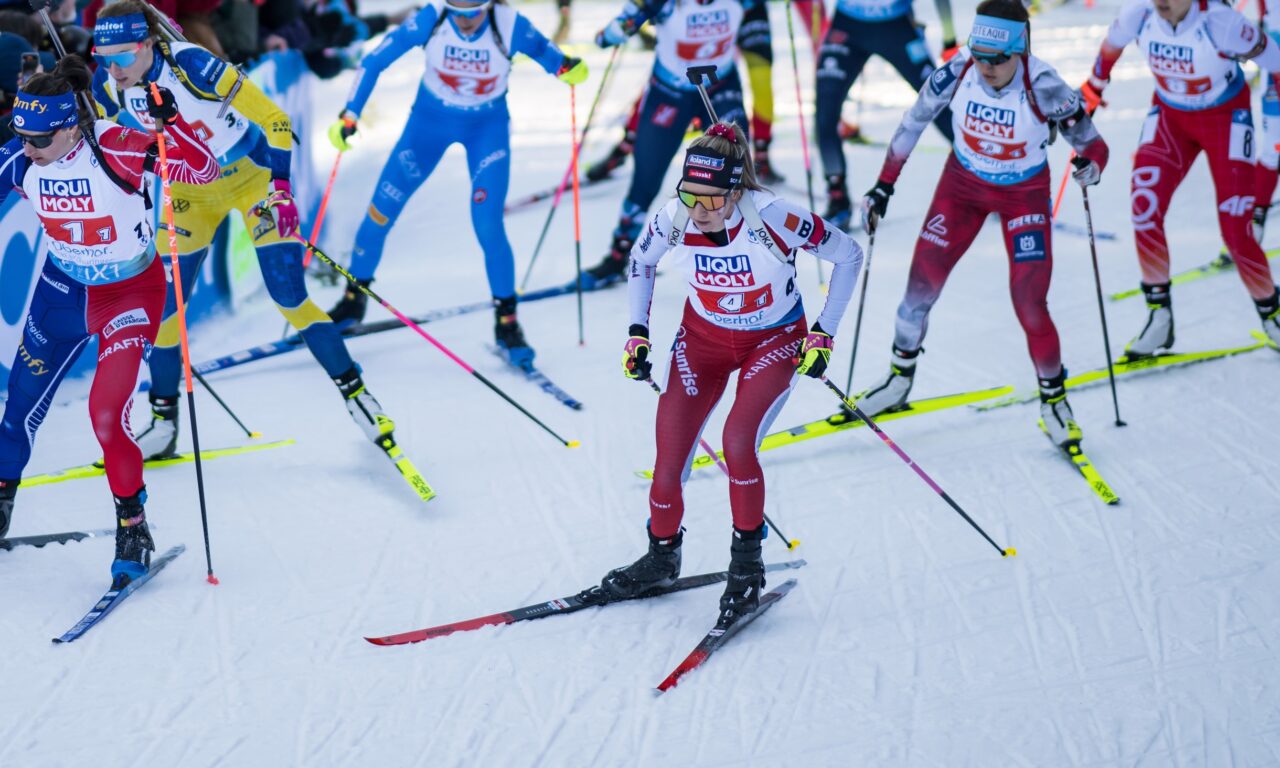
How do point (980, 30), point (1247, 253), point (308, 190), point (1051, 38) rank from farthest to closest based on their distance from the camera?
point (1051, 38) < point (308, 190) < point (1247, 253) < point (980, 30)

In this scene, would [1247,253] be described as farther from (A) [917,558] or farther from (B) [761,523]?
(B) [761,523]

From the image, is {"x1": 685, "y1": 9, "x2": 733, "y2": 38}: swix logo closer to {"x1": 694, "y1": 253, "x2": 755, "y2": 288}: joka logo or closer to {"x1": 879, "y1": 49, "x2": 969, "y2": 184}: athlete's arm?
{"x1": 879, "y1": 49, "x2": 969, "y2": 184}: athlete's arm

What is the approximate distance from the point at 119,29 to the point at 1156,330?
4695 mm

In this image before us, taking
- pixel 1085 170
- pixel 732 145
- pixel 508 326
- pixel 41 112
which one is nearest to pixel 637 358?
pixel 732 145

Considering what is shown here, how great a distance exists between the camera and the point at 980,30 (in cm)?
498

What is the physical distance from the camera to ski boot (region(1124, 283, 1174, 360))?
639cm

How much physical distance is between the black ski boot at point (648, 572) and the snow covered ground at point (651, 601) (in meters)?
0.07

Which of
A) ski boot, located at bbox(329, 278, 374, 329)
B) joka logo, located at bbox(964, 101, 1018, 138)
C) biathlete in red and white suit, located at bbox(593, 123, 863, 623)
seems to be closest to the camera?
biathlete in red and white suit, located at bbox(593, 123, 863, 623)

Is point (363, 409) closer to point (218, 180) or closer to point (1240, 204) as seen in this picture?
point (218, 180)

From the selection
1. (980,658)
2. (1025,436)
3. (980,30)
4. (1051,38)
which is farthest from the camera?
(1051,38)

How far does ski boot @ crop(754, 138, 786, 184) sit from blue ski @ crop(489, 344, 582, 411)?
306 cm

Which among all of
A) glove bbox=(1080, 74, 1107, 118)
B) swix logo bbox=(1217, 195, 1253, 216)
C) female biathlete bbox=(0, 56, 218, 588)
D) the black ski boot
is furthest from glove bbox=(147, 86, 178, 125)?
swix logo bbox=(1217, 195, 1253, 216)

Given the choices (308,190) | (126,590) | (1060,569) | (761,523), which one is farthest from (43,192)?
(308,190)

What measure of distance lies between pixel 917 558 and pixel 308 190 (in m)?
5.89
